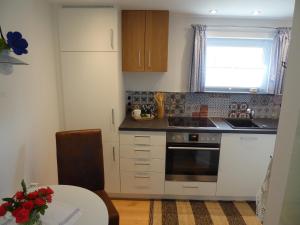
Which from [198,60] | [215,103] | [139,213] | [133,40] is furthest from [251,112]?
[139,213]

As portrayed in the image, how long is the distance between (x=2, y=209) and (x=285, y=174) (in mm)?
1435

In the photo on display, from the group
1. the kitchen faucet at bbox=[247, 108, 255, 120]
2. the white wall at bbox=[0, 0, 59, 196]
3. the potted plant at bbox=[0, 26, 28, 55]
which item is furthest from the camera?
the kitchen faucet at bbox=[247, 108, 255, 120]

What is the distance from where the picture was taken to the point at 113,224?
1619 millimetres

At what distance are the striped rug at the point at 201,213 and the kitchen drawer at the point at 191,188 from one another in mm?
131

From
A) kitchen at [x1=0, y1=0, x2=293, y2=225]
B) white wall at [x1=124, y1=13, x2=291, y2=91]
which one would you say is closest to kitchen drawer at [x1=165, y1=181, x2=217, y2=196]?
kitchen at [x1=0, y1=0, x2=293, y2=225]

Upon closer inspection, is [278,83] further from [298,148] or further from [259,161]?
[298,148]

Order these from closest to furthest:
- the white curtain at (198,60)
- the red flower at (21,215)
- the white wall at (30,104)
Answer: the red flower at (21,215) < the white wall at (30,104) < the white curtain at (198,60)

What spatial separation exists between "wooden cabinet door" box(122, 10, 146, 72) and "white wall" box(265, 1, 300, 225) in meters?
1.61

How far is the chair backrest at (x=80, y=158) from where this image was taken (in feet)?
5.96

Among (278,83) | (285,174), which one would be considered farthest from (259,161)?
(285,174)

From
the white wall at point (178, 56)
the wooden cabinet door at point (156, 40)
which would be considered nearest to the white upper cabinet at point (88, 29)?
the wooden cabinet door at point (156, 40)

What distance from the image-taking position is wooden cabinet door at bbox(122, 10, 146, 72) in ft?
7.88

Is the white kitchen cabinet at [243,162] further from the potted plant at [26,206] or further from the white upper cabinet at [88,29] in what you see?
the potted plant at [26,206]

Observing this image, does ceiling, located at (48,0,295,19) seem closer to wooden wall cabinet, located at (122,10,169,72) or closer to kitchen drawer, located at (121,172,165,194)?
wooden wall cabinet, located at (122,10,169,72)
